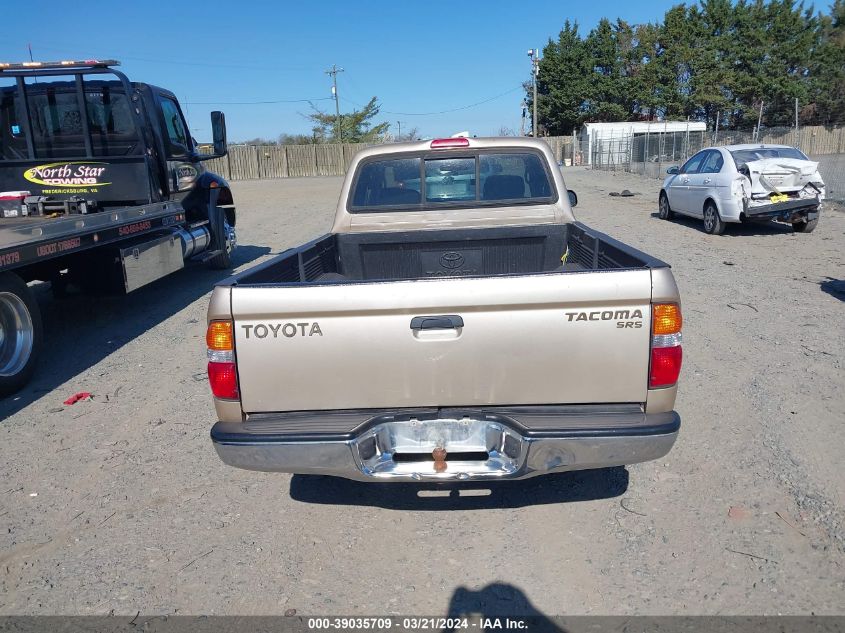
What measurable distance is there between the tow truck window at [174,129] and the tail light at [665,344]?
7.87m

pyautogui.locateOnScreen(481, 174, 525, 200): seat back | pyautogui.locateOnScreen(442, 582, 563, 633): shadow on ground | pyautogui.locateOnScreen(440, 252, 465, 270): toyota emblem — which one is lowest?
pyautogui.locateOnScreen(442, 582, 563, 633): shadow on ground

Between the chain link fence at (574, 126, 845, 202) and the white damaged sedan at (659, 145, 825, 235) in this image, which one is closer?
the white damaged sedan at (659, 145, 825, 235)

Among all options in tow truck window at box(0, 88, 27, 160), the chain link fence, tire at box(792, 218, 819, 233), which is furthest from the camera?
the chain link fence

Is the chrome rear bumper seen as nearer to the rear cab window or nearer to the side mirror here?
the rear cab window

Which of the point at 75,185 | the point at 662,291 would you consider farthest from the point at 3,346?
the point at 662,291

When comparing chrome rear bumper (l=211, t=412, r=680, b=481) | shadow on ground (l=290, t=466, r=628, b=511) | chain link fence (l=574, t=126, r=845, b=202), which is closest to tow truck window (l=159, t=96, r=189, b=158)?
shadow on ground (l=290, t=466, r=628, b=511)

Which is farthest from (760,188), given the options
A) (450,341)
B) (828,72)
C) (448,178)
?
(828,72)

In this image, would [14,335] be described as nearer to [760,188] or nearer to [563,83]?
[760,188]

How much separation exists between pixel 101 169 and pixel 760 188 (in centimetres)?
1073

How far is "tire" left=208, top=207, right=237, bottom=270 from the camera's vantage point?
10227 millimetres

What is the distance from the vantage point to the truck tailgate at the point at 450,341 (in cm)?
283

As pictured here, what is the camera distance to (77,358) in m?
6.48

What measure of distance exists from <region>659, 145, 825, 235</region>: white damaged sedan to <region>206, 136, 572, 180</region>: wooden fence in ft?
110

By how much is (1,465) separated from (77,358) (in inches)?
93.9
